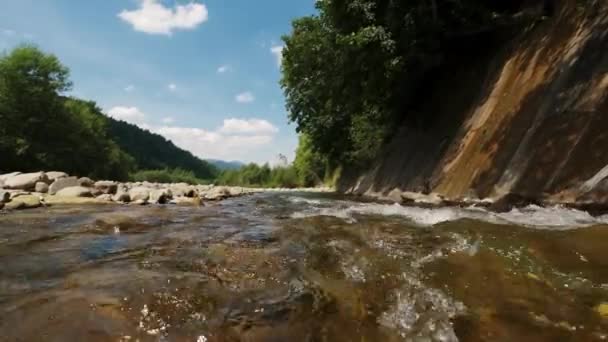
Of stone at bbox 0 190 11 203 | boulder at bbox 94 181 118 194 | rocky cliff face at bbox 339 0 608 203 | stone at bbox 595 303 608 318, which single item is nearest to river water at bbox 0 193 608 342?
stone at bbox 595 303 608 318

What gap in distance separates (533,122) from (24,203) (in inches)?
507

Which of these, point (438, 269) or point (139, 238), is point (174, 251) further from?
point (438, 269)

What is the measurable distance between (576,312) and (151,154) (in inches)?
6330

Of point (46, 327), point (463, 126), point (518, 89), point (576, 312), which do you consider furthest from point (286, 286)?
point (463, 126)

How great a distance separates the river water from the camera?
259 cm

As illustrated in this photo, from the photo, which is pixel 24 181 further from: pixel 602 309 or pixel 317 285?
pixel 602 309

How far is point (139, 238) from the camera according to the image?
227 inches

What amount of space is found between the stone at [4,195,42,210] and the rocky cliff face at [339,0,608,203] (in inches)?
456

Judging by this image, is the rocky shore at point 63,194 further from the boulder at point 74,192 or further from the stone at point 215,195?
the stone at point 215,195

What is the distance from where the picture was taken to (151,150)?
153750 mm

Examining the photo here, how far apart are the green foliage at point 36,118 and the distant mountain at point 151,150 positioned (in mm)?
86014

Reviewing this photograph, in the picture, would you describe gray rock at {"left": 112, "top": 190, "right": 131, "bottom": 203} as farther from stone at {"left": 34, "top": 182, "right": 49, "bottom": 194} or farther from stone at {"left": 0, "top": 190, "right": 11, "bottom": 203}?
stone at {"left": 34, "top": 182, "right": 49, "bottom": 194}

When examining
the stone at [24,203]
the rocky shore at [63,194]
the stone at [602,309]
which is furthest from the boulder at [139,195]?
the stone at [602,309]

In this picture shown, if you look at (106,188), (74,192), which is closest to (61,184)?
(106,188)
